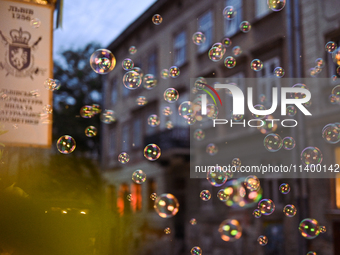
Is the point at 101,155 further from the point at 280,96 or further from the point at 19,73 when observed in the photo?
the point at 19,73

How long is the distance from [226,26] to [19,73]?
18.8 ft

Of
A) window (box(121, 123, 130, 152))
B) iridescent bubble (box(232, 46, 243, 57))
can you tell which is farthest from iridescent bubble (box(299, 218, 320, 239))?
window (box(121, 123, 130, 152))

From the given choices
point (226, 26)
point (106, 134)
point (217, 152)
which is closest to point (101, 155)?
point (106, 134)

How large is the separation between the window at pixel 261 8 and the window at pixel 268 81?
0.92 m

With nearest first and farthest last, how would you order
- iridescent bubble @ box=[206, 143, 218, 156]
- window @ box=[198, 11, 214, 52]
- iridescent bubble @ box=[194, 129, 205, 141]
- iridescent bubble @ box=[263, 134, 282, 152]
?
iridescent bubble @ box=[263, 134, 282, 152], iridescent bubble @ box=[206, 143, 218, 156], iridescent bubble @ box=[194, 129, 205, 141], window @ box=[198, 11, 214, 52]

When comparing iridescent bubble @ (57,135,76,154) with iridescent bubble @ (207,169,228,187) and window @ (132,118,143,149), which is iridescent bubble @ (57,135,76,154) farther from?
window @ (132,118,143,149)

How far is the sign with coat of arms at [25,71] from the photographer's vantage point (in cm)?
307

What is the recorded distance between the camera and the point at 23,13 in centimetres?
317

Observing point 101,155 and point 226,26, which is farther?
point 101,155

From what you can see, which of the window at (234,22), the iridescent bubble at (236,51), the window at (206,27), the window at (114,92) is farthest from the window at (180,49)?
the window at (114,92)

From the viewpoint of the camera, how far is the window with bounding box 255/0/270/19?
7.25 m

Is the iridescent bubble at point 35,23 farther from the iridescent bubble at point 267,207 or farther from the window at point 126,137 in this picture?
the window at point 126,137

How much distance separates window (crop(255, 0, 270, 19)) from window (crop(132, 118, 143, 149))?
4.86 metres

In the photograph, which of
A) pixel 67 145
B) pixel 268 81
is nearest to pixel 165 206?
pixel 67 145
